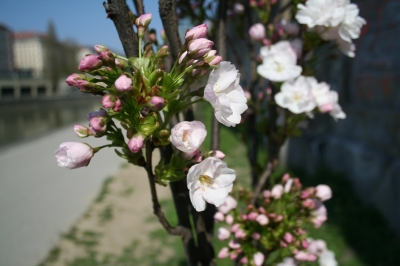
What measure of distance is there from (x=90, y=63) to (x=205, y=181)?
30 centimetres

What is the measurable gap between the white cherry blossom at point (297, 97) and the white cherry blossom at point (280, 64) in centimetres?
2

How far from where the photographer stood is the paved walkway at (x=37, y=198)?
3.36 metres

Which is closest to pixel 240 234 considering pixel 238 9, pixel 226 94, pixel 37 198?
pixel 226 94

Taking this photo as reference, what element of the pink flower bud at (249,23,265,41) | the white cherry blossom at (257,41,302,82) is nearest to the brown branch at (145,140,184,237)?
the white cherry blossom at (257,41,302,82)

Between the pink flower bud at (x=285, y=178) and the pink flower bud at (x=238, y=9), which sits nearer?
the pink flower bud at (x=285, y=178)

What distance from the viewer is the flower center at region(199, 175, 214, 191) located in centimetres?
69

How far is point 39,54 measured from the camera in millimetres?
63875

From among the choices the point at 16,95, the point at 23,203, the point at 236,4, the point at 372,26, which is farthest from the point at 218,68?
the point at 16,95

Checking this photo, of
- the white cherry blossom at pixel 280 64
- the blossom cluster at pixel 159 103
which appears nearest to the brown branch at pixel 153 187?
the blossom cluster at pixel 159 103

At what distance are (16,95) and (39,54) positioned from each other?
89.5ft

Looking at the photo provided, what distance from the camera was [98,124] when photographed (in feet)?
2.11

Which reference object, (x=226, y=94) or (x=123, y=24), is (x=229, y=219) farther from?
(x=123, y=24)

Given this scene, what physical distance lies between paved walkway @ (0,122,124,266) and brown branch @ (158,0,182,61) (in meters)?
2.89

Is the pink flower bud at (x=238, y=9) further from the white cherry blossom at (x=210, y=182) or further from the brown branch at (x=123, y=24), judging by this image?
the white cherry blossom at (x=210, y=182)
